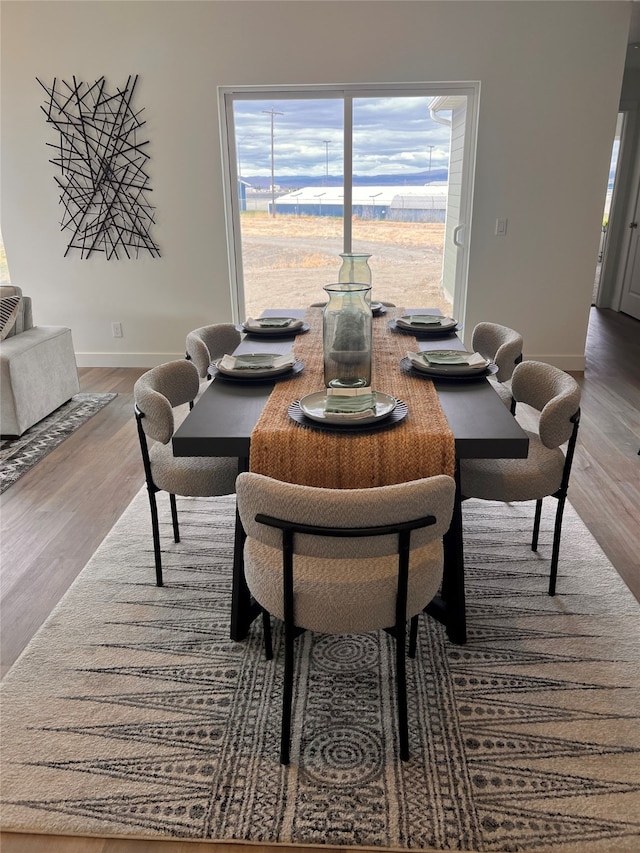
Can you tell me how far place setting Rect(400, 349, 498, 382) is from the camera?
2.17 meters

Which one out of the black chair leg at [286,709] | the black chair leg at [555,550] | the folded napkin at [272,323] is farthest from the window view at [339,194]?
the black chair leg at [286,709]

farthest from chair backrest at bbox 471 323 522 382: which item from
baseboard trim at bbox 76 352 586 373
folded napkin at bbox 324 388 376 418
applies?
baseboard trim at bbox 76 352 586 373

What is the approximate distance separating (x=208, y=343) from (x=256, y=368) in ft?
2.70

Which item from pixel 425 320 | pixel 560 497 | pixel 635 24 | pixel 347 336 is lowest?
pixel 560 497

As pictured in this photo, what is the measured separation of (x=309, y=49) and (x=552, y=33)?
1659 millimetres

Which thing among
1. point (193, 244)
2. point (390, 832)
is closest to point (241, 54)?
point (193, 244)

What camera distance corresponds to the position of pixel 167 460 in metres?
2.29

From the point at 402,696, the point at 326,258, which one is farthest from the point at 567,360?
the point at 402,696

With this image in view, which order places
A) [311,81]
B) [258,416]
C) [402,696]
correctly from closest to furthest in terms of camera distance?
[402,696] < [258,416] < [311,81]

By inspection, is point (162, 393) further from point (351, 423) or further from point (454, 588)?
point (454, 588)

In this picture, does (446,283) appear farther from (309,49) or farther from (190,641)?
(190,641)

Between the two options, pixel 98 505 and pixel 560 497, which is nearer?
pixel 560 497

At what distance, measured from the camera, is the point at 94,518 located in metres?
2.91

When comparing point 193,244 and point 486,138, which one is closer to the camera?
point 486,138
